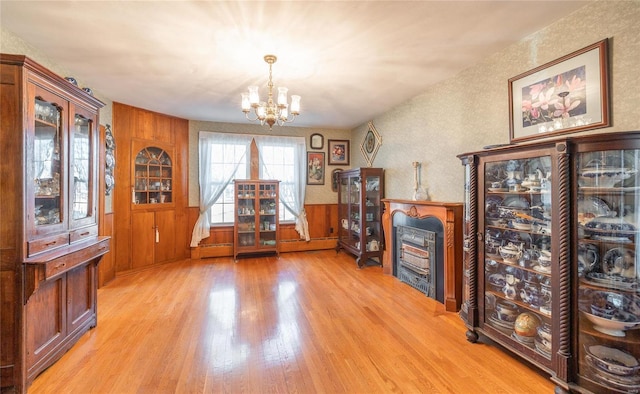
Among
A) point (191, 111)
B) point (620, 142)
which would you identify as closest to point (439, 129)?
point (620, 142)

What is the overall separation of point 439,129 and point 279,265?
323cm

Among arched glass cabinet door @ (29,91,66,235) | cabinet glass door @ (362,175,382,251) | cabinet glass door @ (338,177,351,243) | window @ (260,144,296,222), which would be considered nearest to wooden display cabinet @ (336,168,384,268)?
cabinet glass door @ (362,175,382,251)

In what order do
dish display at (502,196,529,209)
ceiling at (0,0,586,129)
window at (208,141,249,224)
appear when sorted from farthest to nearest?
window at (208,141,249,224) < dish display at (502,196,529,209) < ceiling at (0,0,586,129)

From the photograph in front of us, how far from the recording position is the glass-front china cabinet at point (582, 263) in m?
1.59

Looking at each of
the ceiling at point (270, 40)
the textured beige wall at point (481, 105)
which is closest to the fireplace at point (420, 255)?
the textured beige wall at point (481, 105)

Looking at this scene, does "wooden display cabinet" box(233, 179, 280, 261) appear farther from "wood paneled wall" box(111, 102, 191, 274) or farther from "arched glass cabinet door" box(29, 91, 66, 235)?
"arched glass cabinet door" box(29, 91, 66, 235)

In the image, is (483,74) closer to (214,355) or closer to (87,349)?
(214,355)

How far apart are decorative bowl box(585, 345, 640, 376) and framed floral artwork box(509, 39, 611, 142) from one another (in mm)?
1452

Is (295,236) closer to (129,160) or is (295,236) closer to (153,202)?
(153,202)

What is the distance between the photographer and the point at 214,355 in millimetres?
2090

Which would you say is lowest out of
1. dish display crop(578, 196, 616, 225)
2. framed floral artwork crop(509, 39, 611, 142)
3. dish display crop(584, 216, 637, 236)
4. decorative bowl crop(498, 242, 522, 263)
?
decorative bowl crop(498, 242, 522, 263)

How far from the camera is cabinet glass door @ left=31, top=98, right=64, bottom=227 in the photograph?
1855 millimetres

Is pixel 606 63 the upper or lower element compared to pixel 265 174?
upper

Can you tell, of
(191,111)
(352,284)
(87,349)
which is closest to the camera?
(87,349)
